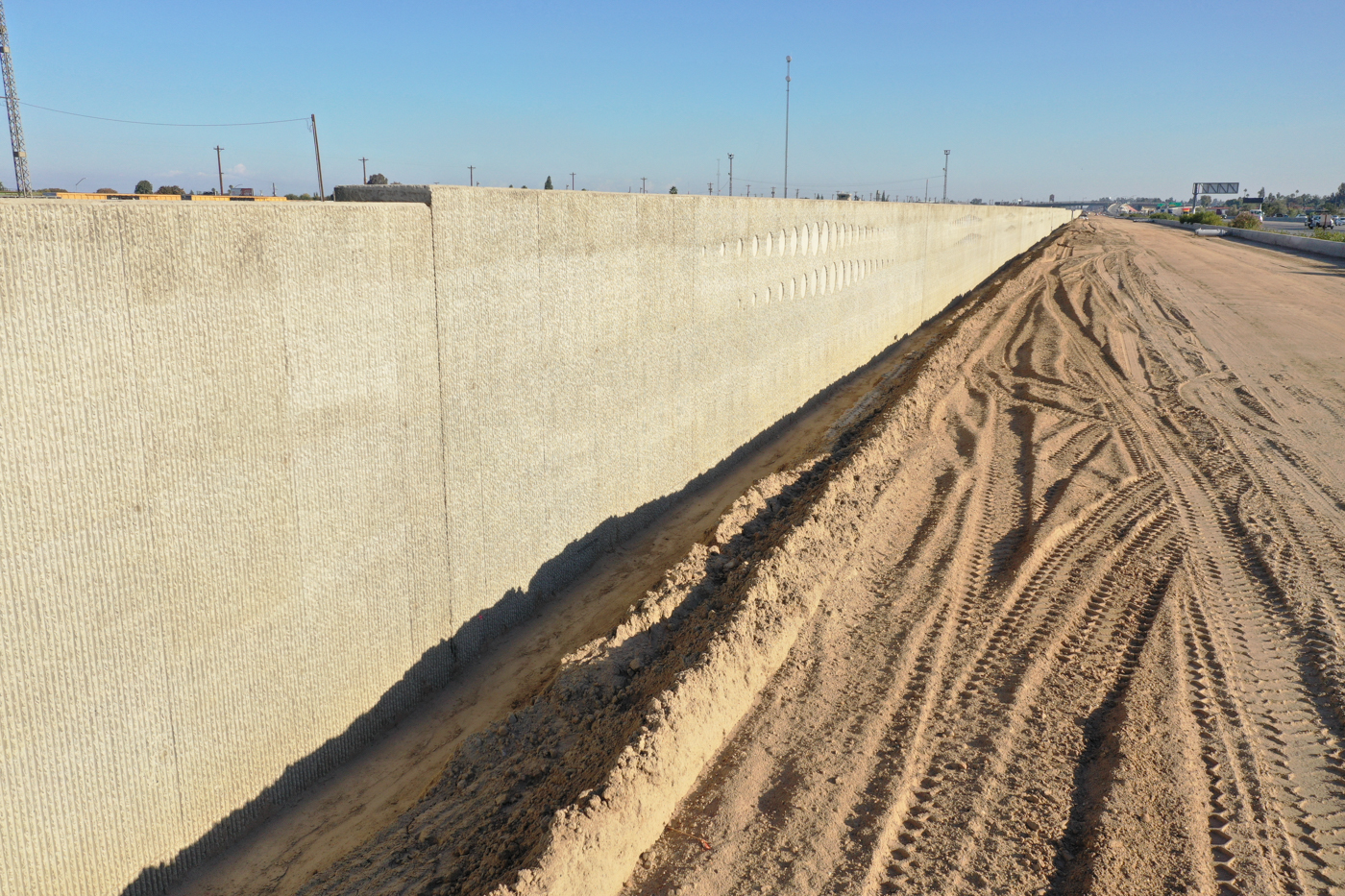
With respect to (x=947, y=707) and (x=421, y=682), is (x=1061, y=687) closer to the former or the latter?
(x=947, y=707)

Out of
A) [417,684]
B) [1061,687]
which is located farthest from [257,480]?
[1061,687]

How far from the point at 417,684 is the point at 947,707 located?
3560mm

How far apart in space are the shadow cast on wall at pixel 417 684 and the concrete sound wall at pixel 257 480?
0.02 metres

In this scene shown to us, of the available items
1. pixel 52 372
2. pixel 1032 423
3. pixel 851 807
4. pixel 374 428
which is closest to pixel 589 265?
pixel 374 428

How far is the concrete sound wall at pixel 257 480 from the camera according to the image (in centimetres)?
389

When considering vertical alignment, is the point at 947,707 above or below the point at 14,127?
below

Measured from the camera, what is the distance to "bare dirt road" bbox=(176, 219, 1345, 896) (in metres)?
3.95

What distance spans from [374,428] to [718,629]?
2.56 metres

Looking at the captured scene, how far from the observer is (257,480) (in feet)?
15.7

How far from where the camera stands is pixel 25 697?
382cm

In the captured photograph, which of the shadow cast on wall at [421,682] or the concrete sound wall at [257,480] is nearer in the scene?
the concrete sound wall at [257,480]

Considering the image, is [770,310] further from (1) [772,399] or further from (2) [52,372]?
(2) [52,372]

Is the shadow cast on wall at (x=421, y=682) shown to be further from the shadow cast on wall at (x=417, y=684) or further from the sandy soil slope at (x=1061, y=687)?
the sandy soil slope at (x=1061, y=687)

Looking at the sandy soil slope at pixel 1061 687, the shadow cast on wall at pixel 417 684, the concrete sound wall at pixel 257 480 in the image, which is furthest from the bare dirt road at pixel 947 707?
the concrete sound wall at pixel 257 480
